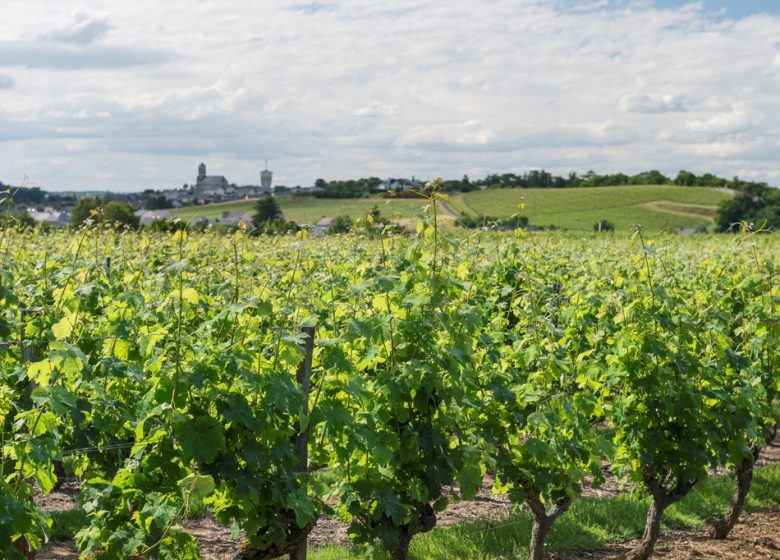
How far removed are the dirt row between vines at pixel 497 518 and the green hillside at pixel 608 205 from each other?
61.3 m

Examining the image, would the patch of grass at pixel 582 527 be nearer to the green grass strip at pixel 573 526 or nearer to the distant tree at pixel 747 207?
the green grass strip at pixel 573 526

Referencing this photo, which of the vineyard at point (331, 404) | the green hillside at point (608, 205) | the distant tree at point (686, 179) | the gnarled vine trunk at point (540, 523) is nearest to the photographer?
the vineyard at point (331, 404)

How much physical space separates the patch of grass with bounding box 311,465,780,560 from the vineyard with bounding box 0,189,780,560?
0.36 meters

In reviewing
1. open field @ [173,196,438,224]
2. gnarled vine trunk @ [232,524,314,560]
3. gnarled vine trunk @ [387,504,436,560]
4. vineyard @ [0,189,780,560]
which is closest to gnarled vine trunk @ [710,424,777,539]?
vineyard @ [0,189,780,560]

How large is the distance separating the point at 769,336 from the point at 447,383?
3760mm

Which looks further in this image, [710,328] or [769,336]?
[769,336]

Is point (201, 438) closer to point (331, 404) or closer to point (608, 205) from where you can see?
point (331, 404)

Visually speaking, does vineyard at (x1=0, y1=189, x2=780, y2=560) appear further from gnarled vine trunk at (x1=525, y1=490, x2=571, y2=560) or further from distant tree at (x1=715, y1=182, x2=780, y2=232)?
distant tree at (x1=715, y1=182, x2=780, y2=232)

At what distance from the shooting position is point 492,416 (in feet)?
17.3

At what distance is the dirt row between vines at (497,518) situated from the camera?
20.2 ft

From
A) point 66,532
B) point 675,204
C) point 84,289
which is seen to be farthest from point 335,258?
point 675,204

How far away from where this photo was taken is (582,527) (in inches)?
273

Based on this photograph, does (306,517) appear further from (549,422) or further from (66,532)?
(66,532)

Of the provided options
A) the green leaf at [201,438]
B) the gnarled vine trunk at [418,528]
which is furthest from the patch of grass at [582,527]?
the green leaf at [201,438]
